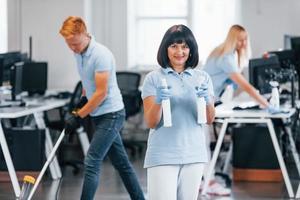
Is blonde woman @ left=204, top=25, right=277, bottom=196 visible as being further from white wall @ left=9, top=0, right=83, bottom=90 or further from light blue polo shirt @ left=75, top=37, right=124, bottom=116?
white wall @ left=9, top=0, right=83, bottom=90

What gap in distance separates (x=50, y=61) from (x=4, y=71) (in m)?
1.57

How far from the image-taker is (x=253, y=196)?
6.75 metres

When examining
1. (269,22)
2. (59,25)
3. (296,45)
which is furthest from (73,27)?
(269,22)

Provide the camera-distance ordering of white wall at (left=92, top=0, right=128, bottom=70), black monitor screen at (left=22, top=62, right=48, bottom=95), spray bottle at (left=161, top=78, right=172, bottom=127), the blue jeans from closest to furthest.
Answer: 1. spray bottle at (left=161, top=78, right=172, bottom=127)
2. the blue jeans
3. black monitor screen at (left=22, top=62, right=48, bottom=95)
4. white wall at (left=92, top=0, right=128, bottom=70)

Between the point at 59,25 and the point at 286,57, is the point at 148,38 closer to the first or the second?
the point at 59,25

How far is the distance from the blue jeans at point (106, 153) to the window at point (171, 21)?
4.39 metres

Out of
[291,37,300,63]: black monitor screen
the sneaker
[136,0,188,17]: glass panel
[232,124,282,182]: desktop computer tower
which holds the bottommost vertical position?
the sneaker

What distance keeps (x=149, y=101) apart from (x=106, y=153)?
5.00ft

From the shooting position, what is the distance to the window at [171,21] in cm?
1009

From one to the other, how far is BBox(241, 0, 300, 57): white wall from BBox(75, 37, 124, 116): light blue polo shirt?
174 inches

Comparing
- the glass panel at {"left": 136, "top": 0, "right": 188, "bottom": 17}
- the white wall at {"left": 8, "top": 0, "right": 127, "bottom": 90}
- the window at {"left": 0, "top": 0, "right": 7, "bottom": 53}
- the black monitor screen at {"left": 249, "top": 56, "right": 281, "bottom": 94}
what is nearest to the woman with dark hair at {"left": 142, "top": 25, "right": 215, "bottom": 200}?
the black monitor screen at {"left": 249, "top": 56, "right": 281, "bottom": 94}

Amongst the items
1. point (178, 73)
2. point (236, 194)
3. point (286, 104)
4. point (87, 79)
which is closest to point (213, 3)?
point (286, 104)

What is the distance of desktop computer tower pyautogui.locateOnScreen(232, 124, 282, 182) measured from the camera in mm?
7402

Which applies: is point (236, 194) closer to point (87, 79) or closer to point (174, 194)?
point (87, 79)
